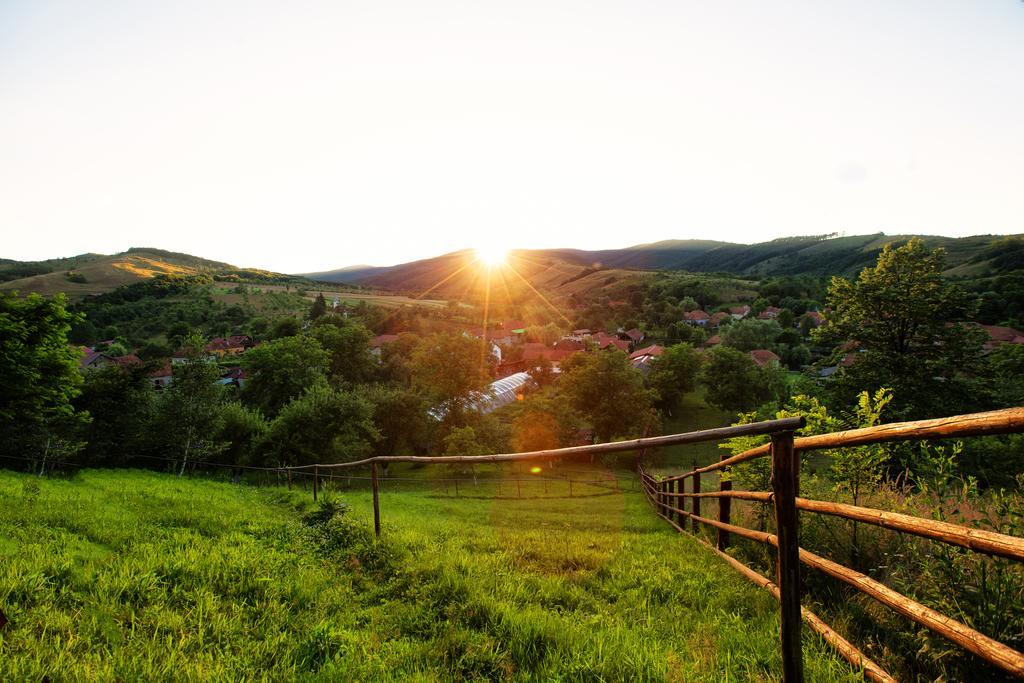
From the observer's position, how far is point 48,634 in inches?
102

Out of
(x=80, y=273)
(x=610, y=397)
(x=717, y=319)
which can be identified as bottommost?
(x=610, y=397)

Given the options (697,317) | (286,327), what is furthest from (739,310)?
(286,327)

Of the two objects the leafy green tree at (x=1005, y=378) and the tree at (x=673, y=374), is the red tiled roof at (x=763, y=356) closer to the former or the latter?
the tree at (x=673, y=374)

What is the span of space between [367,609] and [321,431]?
28456 millimetres

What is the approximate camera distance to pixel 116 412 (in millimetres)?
24109

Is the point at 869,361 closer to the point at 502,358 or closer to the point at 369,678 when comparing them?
the point at 369,678

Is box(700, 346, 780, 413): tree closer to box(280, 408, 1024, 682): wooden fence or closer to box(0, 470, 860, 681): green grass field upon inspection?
box(0, 470, 860, 681): green grass field

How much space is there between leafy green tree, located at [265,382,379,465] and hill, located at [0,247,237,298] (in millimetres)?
143220

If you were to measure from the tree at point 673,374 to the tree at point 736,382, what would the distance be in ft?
11.5

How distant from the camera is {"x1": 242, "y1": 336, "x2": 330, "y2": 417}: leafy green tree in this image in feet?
133

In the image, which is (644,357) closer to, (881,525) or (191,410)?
(191,410)

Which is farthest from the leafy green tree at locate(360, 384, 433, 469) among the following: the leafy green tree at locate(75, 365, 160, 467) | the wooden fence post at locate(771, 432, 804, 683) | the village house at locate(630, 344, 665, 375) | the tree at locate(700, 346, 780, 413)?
the village house at locate(630, 344, 665, 375)

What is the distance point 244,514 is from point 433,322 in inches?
3390

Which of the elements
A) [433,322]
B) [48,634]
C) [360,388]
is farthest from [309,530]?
[433,322]
